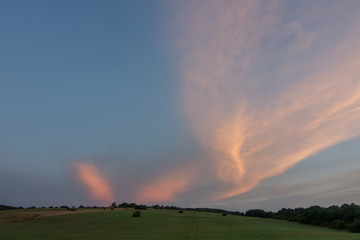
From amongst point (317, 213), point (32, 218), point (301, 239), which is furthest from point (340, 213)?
point (32, 218)

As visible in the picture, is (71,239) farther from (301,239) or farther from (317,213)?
(317,213)

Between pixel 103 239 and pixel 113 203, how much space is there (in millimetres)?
134552

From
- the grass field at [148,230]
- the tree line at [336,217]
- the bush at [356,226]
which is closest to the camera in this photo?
the grass field at [148,230]

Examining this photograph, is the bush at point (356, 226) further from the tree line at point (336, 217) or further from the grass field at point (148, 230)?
the grass field at point (148, 230)

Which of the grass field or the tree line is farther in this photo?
the tree line

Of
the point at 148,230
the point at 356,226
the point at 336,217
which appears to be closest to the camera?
the point at 148,230

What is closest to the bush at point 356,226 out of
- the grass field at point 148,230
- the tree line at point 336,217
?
the tree line at point 336,217

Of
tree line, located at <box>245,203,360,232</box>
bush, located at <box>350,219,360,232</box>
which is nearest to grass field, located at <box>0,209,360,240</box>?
bush, located at <box>350,219,360,232</box>

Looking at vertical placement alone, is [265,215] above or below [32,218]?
above

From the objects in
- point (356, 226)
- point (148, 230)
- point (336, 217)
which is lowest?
point (148, 230)

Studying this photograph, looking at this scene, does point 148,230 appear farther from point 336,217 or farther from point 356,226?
point 336,217

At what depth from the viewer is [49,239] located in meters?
46.2

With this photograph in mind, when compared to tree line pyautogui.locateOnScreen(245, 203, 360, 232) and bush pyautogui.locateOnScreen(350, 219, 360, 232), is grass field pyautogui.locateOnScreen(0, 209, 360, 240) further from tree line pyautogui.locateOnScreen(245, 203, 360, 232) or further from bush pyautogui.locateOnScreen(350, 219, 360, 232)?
tree line pyautogui.locateOnScreen(245, 203, 360, 232)

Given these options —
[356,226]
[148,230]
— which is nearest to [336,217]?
[356,226]
